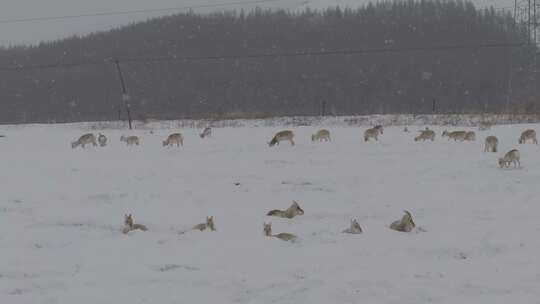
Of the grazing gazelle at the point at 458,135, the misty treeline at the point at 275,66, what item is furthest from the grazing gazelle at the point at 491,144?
the misty treeline at the point at 275,66

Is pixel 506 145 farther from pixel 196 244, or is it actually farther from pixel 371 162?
pixel 196 244

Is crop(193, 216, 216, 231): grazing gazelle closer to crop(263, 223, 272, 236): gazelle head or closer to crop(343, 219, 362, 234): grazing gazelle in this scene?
crop(263, 223, 272, 236): gazelle head

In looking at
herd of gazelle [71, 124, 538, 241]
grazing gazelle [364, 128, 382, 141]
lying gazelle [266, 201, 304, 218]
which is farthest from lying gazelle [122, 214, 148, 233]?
grazing gazelle [364, 128, 382, 141]

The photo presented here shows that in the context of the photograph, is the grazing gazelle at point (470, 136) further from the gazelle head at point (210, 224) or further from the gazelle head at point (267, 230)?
the gazelle head at point (210, 224)

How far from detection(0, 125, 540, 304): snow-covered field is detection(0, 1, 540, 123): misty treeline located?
183 feet

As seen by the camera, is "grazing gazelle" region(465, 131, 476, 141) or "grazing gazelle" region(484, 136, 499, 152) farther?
"grazing gazelle" region(465, 131, 476, 141)

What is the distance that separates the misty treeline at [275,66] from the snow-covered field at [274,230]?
55.9 metres

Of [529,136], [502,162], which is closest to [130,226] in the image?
[502,162]

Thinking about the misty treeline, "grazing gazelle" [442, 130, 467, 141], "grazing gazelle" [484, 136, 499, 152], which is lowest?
"grazing gazelle" [484, 136, 499, 152]

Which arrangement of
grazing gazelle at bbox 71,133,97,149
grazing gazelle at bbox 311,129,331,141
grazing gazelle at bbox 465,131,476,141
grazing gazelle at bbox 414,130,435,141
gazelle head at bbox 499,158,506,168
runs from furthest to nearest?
1. grazing gazelle at bbox 71,133,97,149
2. grazing gazelle at bbox 311,129,331,141
3. grazing gazelle at bbox 414,130,435,141
4. grazing gazelle at bbox 465,131,476,141
5. gazelle head at bbox 499,158,506,168

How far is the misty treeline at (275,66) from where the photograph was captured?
283 feet

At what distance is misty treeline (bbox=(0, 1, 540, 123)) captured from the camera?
3401 inches

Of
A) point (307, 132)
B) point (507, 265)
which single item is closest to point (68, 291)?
point (507, 265)

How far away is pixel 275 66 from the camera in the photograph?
336ft
